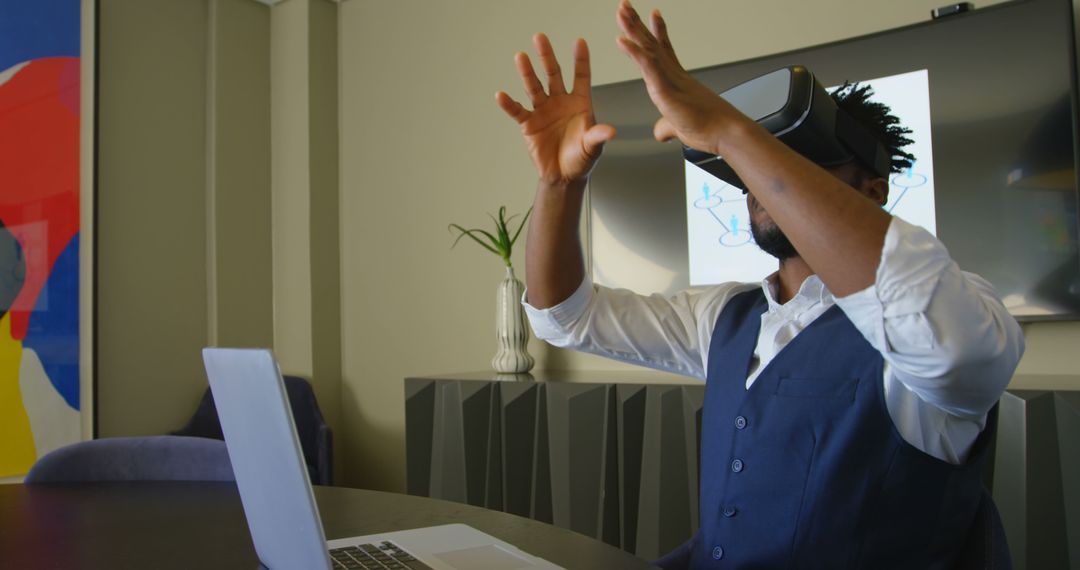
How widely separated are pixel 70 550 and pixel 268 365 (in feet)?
1.98

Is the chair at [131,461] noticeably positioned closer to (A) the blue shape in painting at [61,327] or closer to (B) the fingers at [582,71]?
(B) the fingers at [582,71]

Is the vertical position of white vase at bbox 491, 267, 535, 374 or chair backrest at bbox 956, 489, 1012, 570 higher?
white vase at bbox 491, 267, 535, 374

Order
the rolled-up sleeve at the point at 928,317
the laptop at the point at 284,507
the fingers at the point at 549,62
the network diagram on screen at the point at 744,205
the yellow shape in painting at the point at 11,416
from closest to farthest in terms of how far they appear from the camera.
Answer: the laptop at the point at 284,507, the rolled-up sleeve at the point at 928,317, the fingers at the point at 549,62, the network diagram on screen at the point at 744,205, the yellow shape in painting at the point at 11,416

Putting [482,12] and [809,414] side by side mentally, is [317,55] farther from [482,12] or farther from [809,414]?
[809,414]

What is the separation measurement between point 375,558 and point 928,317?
0.74 m

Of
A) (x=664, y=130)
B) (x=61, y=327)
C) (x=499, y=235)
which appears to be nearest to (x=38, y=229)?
(x=61, y=327)

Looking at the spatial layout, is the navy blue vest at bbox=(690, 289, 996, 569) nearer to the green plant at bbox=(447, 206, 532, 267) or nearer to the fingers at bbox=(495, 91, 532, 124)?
the fingers at bbox=(495, 91, 532, 124)

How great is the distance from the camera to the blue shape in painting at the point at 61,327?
356 centimetres

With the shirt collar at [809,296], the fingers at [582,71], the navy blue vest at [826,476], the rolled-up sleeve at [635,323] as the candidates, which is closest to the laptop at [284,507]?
the navy blue vest at [826,476]

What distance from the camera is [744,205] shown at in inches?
116

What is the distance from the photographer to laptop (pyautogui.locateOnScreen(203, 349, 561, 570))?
84cm

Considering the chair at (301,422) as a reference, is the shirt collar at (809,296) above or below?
above

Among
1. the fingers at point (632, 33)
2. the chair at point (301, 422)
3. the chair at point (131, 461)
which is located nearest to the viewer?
the fingers at point (632, 33)

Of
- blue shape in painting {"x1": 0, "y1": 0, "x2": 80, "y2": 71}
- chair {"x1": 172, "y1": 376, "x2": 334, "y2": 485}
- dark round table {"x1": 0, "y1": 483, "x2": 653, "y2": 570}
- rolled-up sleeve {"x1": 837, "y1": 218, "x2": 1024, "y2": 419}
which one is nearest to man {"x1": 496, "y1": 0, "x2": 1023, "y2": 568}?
rolled-up sleeve {"x1": 837, "y1": 218, "x2": 1024, "y2": 419}
